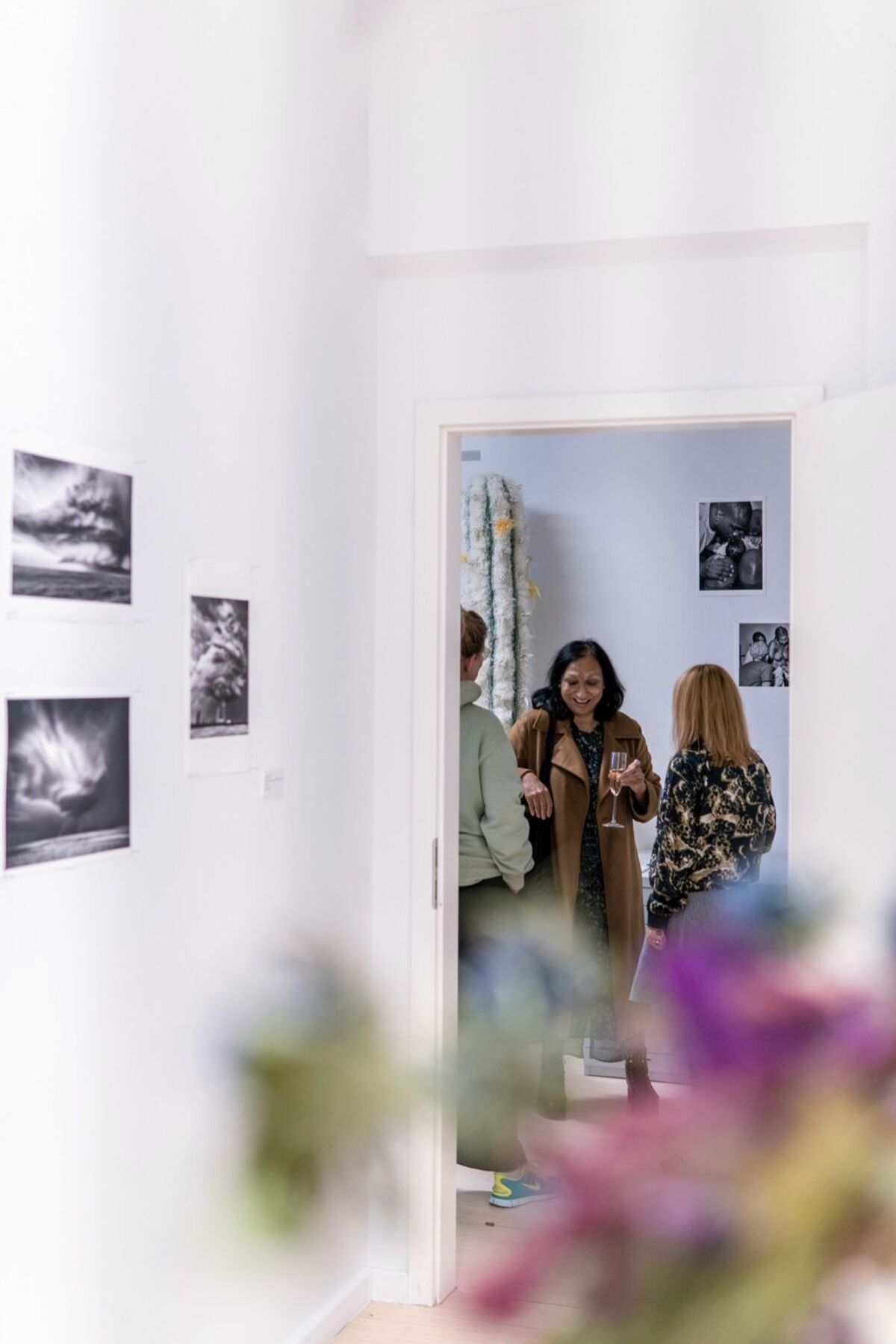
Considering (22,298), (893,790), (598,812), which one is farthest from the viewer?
(598,812)

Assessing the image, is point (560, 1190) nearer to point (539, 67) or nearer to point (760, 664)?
point (539, 67)

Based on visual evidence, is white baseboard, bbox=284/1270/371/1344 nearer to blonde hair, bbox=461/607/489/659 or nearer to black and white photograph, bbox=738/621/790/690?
blonde hair, bbox=461/607/489/659

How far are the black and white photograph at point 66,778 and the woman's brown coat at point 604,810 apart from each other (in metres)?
2.53

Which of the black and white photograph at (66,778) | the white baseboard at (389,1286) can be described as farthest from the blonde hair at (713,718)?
the black and white photograph at (66,778)

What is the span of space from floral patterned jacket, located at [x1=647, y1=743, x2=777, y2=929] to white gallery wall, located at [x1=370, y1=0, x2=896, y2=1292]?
0.87m

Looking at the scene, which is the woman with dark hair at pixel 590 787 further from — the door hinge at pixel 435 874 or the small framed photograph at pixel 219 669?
the small framed photograph at pixel 219 669

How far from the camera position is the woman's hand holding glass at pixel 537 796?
4547 millimetres

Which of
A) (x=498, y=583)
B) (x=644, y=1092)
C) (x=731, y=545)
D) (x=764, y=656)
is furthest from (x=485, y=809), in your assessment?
(x=644, y=1092)

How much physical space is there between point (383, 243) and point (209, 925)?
1597 millimetres

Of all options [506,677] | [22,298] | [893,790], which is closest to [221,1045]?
[22,298]

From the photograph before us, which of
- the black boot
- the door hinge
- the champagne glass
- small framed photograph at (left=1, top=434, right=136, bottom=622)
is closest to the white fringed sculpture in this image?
the champagne glass

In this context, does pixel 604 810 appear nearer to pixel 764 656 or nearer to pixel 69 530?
pixel 764 656

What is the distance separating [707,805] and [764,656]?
216 centimetres

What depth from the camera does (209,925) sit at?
248 centimetres
